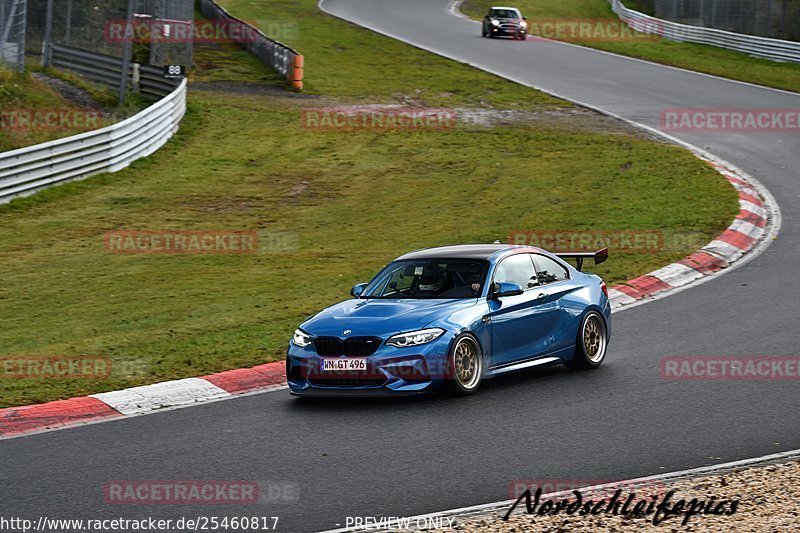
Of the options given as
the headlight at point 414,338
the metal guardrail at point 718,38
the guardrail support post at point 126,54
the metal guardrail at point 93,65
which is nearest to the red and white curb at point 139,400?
the headlight at point 414,338

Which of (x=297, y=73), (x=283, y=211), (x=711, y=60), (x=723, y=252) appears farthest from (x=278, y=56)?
(x=723, y=252)

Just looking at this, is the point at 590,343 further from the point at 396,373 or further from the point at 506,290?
the point at 396,373

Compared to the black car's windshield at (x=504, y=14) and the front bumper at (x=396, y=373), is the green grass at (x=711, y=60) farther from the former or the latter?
the front bumper at (x=396, y=373)

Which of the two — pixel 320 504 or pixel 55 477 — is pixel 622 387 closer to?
pixel 320 504

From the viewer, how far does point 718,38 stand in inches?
1874

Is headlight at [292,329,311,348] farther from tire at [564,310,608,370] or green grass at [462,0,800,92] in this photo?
green grass at [462,0,800,92]

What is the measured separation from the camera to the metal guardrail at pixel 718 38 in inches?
1682

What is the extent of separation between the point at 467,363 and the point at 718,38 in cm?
3959

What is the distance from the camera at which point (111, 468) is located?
8945mm

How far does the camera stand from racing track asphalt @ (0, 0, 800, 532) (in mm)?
8148

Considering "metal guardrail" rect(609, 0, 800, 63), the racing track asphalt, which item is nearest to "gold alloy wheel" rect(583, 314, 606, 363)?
the racing track asphalt

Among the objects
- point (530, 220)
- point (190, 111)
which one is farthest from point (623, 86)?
point (530, 220)

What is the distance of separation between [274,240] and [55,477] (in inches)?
467

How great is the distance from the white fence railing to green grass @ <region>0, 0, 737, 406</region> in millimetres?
333
